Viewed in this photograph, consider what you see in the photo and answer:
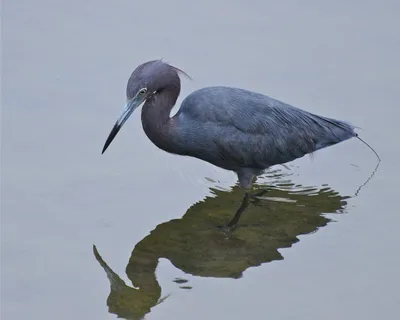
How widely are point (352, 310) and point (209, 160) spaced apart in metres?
1.91

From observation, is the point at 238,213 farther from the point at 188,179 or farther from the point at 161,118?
the point at 161,118

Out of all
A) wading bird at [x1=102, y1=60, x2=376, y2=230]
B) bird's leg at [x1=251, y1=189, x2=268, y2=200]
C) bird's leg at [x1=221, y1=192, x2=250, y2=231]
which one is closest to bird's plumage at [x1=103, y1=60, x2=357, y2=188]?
wading bird at [x1=102, y1=60, x2=376, y2=230]

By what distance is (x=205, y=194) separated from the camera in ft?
24.8

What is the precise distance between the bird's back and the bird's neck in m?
0.09

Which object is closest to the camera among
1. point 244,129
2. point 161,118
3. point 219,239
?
point 219,239

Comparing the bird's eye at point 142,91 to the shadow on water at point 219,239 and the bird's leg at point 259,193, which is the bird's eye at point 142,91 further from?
the bird's leg at point 259,193

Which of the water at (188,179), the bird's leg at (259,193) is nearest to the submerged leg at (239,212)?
the water at (188,179)

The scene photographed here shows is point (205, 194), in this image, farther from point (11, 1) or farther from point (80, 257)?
point (11, 1)

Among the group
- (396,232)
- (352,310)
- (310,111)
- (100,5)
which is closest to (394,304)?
(352,310)

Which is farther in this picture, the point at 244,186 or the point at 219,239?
the point at 244,186

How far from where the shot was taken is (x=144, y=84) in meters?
7.12

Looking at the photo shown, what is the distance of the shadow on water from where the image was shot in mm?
6340

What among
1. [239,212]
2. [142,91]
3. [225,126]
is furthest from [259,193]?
[142,91]

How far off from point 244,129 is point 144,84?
88 centimetres
